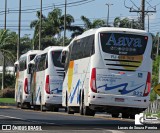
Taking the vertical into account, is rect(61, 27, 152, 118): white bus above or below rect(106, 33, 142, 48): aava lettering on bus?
below

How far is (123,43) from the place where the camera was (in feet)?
104

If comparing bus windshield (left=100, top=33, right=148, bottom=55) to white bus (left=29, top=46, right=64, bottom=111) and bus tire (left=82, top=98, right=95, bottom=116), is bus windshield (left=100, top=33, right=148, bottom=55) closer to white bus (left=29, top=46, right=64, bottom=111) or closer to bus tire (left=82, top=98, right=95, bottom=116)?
bus tire (left=82, top=98, right=95, bottom=116)

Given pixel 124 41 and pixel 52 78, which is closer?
pixel 124 41

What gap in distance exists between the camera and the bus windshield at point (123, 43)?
3148cm

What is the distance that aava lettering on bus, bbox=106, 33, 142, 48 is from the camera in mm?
31562

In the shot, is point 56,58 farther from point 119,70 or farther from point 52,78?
point 119,70

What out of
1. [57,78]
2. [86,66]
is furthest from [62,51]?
[86,66]

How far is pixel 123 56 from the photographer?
31625 millimetres

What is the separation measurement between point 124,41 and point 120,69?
1182 mm

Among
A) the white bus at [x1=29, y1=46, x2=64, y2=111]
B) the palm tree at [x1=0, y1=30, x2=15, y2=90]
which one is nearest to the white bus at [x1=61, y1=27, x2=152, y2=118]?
the white bus at [x1=29, y1=46, x2=64, y2=111]

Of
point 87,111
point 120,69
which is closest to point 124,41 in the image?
point 120,69

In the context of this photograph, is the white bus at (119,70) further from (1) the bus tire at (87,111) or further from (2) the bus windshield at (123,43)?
(1) the bus tire at (87,111)

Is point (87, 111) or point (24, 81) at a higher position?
point (24, 81)

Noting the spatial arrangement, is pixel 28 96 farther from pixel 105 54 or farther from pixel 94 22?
pixel 94 22
